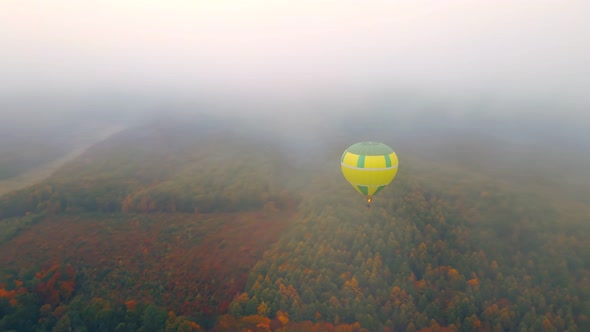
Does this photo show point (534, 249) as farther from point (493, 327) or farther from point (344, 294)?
point (344, 294)

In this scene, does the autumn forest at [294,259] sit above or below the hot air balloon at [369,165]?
below

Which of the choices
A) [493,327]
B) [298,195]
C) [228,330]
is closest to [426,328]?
[493,327]

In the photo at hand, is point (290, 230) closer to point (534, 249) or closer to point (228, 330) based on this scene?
point (228, 330)

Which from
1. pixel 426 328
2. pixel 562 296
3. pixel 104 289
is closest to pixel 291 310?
pixel 426 328

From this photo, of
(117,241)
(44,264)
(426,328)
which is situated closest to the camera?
(426,328)

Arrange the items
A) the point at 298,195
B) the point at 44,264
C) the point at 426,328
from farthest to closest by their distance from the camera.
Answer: the point at 298,195 < the point at 44,264 < the point at 426,328

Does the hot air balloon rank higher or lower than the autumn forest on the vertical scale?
higher

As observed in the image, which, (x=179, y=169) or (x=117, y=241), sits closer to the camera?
(x=117, y=241)

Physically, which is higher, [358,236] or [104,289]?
[358,236]
